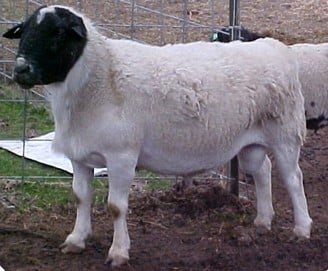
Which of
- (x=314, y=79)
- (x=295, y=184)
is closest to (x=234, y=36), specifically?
(x=314, y=79)

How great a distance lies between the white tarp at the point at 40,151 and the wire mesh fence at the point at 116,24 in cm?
9

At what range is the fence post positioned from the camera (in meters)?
7.55

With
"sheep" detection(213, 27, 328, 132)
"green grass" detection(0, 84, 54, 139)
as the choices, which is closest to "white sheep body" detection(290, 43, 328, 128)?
Result: "sheep" detection(213, 27, 328, 132)

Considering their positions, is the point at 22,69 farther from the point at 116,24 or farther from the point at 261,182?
the point at 116,24

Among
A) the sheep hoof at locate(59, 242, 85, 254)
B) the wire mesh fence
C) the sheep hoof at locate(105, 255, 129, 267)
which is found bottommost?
the sheep hoof at locate(59, 242, 85, 254)

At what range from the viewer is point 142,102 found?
577 cm

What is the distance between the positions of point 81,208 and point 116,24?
2672 mm

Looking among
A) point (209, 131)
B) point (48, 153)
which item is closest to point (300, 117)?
point (209, 131)

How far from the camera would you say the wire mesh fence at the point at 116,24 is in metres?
8.34

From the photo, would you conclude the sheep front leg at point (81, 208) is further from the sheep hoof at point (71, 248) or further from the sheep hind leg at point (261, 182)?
the sheep hind leg at point (261, 182)

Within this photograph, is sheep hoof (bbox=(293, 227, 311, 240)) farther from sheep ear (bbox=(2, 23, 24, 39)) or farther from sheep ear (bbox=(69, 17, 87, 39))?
sheep ear (bbox=(2, 23, 24, 39))

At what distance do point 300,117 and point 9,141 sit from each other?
310 centimetres

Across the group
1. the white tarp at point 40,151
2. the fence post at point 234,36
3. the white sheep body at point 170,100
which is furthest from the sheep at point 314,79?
the white sheep body at point 170,100

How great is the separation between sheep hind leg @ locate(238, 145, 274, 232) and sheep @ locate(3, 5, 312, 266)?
0.18 meters
